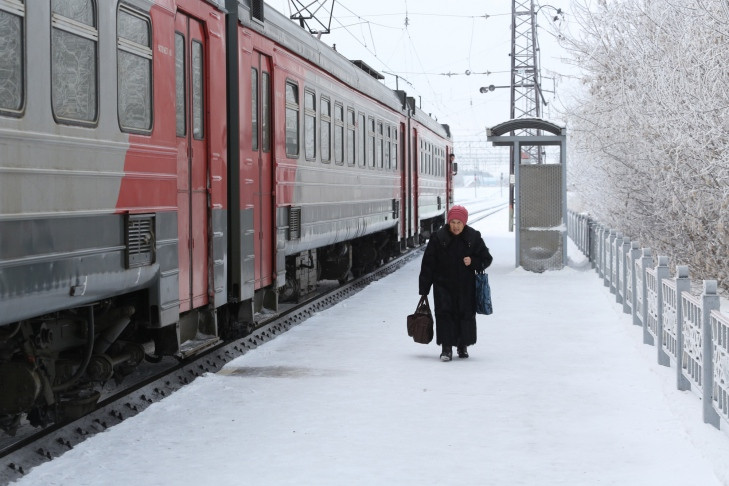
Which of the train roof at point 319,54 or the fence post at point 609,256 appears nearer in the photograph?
the train roof at point 319,54

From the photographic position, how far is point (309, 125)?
41.8ft

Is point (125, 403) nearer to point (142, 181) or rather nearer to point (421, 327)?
point (142, 181)

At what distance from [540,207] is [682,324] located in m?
11.5

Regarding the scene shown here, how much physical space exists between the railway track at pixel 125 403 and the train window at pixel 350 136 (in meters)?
3.05

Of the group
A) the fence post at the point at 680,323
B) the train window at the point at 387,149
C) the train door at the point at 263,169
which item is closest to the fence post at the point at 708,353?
the fence post at the point at 680,323

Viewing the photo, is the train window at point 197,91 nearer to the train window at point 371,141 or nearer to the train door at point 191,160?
the train door at point 191,160

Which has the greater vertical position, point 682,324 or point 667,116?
point 667,116

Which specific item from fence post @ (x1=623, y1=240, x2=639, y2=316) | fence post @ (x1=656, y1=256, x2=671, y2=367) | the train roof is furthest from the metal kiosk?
fence post @ (x1=656, y1=256, x2=671, y2=367)

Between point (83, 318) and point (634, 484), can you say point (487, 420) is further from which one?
point (83, 318)

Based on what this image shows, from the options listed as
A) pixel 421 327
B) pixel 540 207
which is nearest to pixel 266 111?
pixel 421 327

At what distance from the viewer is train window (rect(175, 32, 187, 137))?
8.29 meters

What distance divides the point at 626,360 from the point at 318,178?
4.74m

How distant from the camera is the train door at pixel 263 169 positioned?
34.2 feet

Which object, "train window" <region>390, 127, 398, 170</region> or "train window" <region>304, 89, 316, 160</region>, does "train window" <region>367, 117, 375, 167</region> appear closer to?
"train window" <region>390, 127, 398, 170</region>
